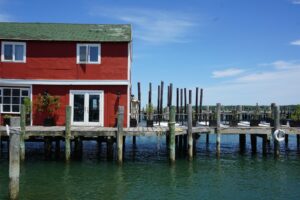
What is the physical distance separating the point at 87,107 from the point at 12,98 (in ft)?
16.6

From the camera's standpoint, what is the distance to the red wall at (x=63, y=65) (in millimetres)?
29578

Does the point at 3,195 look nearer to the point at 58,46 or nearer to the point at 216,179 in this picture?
the point at 216,179

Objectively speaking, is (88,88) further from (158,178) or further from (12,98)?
(158,178)

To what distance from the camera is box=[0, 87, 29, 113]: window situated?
29.7 meters

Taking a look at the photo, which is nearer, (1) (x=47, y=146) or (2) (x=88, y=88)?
(1) (x=47, y=146)

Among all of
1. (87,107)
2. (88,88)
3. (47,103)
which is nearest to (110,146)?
(87,107)

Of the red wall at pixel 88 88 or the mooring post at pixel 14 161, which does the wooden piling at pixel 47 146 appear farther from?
the mooring post at pixel 14 161

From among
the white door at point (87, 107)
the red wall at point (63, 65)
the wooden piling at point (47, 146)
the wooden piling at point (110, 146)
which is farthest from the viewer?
the red wall at point (63, 65)

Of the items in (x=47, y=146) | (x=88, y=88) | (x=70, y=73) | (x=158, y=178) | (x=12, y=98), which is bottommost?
(x=158, y=178)

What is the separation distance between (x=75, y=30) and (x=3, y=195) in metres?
15.3

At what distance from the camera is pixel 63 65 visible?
97.7 feet

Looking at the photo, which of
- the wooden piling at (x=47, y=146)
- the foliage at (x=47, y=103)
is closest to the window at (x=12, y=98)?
the foliage at (x=47, y=103)

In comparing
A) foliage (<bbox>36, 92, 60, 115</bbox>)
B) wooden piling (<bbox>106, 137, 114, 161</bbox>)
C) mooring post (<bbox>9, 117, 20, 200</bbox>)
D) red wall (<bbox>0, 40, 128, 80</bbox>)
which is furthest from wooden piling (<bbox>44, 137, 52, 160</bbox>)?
mooring post (<bbox>9, 117, 20, 200</bbox>)

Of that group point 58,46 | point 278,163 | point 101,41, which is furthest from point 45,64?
point 278,163
